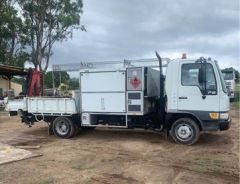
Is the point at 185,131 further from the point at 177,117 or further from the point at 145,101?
the point at 145,101

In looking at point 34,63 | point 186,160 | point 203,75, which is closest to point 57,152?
point 186,160

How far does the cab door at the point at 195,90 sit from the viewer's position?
31.7 ft

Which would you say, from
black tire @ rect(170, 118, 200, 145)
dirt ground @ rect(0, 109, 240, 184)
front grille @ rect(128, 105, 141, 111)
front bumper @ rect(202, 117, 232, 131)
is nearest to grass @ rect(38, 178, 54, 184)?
dirt ground @ rect(0, 109, 240, 184)

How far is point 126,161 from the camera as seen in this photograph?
27.2 ft

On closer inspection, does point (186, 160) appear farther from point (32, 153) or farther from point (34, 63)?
point (34, 63)

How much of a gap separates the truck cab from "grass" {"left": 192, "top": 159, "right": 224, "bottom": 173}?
5.86ft

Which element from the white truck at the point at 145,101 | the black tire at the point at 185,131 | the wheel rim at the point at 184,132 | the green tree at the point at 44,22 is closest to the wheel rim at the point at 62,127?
the white truck at the point at 145,101

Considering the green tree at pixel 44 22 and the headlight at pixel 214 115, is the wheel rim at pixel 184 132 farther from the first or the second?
the green tree at pixel 44 22

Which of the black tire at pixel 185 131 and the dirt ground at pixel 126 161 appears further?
the black tire at pixel 185 131

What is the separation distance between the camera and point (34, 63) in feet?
118

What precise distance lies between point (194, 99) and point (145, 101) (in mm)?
1594

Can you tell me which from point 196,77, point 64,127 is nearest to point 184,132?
point 196,77

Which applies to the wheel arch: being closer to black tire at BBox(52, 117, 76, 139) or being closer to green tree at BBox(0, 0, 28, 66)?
black tire at BBox(52, 117, 76, 139)

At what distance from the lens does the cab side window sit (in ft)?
A: 31.7
